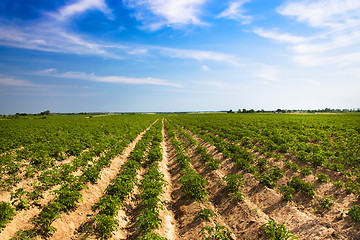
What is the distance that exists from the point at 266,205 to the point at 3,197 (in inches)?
430

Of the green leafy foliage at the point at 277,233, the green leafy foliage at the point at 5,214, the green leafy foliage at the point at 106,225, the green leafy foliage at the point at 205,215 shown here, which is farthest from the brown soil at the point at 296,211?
the green leafy foliage at the point at 5,214

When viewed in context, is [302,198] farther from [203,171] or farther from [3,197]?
[3,197]

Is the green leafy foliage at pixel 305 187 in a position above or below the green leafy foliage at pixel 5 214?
below

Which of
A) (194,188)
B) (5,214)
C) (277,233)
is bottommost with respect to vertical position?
(277,233)

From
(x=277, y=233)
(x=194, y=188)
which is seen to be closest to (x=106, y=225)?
(x=194, y=188)

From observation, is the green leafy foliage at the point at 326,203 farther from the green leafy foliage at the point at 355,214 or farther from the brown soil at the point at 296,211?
the green leafy foliage at the point at 355,214

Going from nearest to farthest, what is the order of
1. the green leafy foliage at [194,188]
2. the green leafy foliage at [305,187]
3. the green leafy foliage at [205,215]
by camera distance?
the green leafy foliage at [205,215]
the green leafy foliage at [305,187]
the green leafy foliage at [194,188]

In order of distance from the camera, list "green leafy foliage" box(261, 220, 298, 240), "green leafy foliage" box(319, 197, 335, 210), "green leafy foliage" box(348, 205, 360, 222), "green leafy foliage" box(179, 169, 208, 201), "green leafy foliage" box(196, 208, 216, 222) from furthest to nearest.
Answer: "green leafy foliage" box(179, 169, 208, 201) → "green leafy foliage" box(319, 197, 335, 210) → "green leafy foliage" box(196, 208, 216, 222) → "green leafy foliage" box(348, 205, 360, 222) → "green leafy foliage" box(261, 220, 298, 240)

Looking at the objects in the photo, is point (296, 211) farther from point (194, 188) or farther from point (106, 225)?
point (106, 225)

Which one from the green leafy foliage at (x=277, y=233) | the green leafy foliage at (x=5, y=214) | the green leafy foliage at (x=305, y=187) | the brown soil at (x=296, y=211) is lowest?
the brown soil at (x=296, y=211)

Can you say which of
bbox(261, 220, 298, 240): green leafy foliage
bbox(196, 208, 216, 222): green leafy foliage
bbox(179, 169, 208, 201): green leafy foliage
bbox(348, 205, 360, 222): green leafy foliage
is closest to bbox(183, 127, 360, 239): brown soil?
bbox(348, 205, 360, 222): green leafy foliage

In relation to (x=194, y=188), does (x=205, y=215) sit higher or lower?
lower

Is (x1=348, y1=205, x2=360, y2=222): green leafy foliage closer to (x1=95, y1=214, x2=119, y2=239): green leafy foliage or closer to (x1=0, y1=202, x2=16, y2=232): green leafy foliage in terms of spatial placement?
(x1=95, y1=214, x2=119, y2=239): green leafy foliage

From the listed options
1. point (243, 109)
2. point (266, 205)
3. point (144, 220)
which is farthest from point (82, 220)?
point (243, 109)
